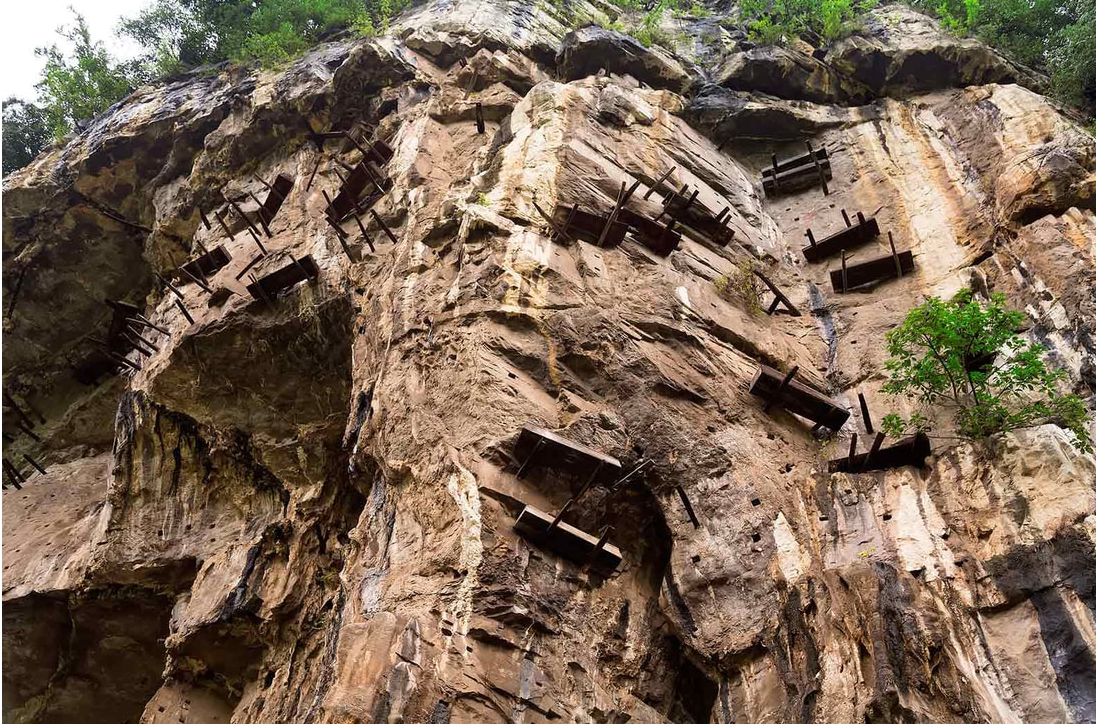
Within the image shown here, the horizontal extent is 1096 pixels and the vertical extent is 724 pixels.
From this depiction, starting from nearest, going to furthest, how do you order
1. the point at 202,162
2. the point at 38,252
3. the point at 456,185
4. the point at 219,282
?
1. the point at 456,185
2. the point at 219,282
3. the point at 202,162
4. the point at 38,252

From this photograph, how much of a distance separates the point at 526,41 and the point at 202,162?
798cm

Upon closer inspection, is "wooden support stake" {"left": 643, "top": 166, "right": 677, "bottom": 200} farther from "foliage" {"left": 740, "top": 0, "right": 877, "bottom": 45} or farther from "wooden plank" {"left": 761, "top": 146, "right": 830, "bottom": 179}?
"foliage" {"left": 740, "top": 0, "right": 877, "bottom": 45}

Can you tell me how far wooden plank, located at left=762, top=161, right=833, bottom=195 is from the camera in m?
16.3

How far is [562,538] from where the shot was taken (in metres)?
8.73

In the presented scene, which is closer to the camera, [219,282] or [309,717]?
[309,717]

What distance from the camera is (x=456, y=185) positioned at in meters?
13.4

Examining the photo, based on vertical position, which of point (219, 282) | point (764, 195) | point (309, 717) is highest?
point (219, 282)

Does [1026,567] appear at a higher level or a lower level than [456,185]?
lower

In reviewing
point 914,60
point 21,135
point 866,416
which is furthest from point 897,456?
point 21,135

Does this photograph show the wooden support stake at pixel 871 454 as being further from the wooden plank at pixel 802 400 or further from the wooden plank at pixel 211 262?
the wooden plank at pixel 211 262

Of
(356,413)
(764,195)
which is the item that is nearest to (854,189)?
(764,195)

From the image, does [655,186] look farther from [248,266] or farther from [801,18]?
[801,18]

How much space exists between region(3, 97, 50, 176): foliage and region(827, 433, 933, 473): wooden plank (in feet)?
89.5

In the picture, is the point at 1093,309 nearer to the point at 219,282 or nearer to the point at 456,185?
the point at 456,185
